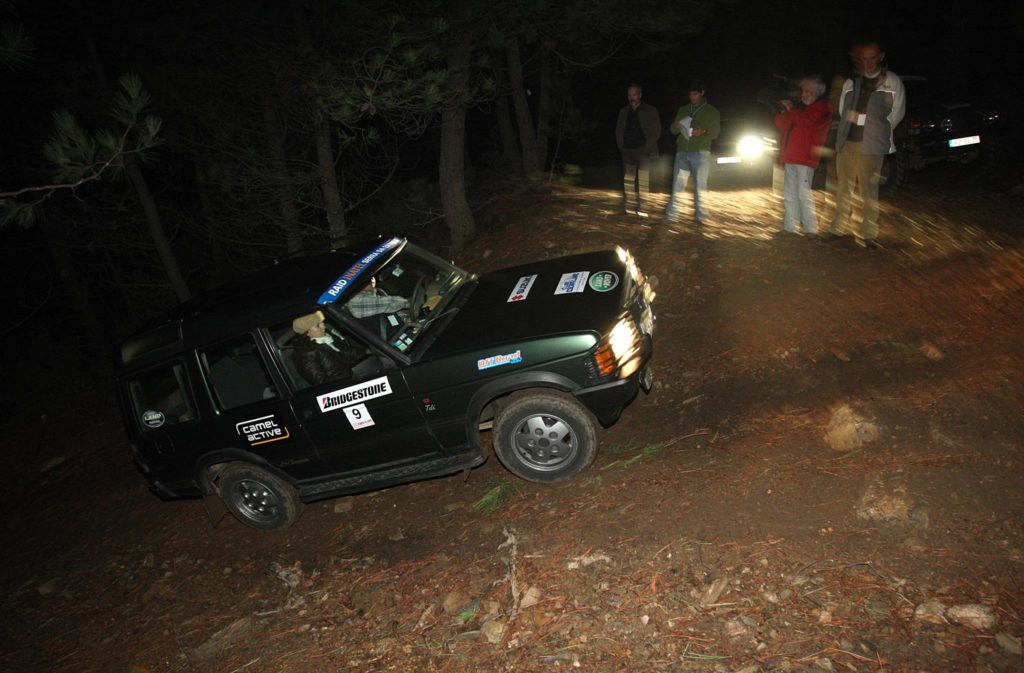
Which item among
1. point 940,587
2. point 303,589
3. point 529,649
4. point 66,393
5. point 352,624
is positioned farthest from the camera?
point 66,393

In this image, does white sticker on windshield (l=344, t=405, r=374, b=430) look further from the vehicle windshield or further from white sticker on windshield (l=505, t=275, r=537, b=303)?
white sticker on windshield (l=505, t=275, r=537, b=303)

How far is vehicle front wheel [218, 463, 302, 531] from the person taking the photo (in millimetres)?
5188

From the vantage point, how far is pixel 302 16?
30.6ft

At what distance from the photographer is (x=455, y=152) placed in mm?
10234

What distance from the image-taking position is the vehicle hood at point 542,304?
14.6 feet

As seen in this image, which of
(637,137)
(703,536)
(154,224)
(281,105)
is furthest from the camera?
(154,224)

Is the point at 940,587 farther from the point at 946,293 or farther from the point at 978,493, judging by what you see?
the point at 946,293

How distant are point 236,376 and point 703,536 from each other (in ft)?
12.8

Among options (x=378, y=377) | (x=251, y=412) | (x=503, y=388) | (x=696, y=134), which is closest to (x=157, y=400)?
(x=251, y=412)

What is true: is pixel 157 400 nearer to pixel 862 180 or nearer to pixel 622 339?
pixel 622 339

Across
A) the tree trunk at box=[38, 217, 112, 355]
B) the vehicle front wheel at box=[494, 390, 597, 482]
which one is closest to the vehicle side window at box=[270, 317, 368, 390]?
the vehicle front wheel at box=[494, 390, 597, 482]

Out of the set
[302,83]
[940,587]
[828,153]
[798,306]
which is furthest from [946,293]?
[302,83]

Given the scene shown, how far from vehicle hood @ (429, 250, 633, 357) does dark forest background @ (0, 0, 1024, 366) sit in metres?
2.95

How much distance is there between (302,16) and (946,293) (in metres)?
9.25
